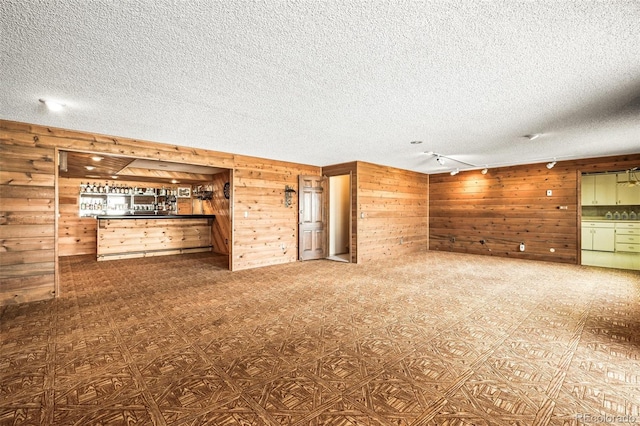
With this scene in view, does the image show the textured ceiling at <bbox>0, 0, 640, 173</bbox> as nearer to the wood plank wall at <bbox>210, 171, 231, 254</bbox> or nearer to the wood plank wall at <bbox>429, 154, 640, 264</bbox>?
the wood plank wall at <bbox>429, 154, 640, 264</bbox>

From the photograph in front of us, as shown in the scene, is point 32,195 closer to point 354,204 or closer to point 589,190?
point 354,204

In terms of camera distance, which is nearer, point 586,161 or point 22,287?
point 22,287

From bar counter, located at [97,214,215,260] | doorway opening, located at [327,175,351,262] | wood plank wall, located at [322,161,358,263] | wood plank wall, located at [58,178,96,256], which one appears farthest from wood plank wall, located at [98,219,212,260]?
wood plank wall, located at [322,161,358,263]

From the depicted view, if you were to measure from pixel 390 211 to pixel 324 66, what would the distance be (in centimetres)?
593

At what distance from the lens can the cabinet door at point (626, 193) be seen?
303 inches

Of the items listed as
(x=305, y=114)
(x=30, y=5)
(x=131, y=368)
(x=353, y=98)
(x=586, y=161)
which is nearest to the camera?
(x=30, y=5)

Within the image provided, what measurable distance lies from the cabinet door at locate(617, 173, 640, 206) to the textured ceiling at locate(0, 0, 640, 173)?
16.5 feet

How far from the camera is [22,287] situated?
3.95m

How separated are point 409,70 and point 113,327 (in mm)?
3895

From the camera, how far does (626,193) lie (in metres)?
7.84

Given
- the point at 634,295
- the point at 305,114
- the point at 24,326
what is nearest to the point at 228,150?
the point at 305,114

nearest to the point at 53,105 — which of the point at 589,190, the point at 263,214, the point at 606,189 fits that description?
the point at 263,214

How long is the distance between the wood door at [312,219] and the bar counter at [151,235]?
336cm

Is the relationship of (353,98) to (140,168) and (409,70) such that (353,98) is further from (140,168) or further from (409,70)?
(140,168)
